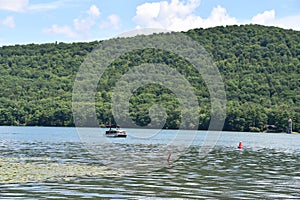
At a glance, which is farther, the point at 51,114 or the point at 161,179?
the point at 51,114

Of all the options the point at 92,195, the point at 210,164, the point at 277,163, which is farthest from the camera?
the point at 277,163

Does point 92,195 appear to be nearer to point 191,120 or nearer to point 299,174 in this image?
point 299,174

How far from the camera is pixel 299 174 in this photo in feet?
139

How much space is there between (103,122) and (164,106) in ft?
72.5

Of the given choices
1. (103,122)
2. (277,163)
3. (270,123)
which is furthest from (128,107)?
(277,163)

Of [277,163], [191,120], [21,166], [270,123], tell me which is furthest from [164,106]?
[21,166]

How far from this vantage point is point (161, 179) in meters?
36.4

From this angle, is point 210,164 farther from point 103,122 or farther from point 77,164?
point 103,122

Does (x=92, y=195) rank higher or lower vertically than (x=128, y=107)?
lower

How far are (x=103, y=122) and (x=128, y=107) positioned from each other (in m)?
12.7

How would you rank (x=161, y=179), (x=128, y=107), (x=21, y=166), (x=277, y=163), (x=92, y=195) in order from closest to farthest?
(x=92, y=195)
(x=161, y=179)
(x=21, y=166)
(x=277, y=163)
(x=128, y=107)

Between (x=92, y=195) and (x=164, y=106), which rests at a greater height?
(x=164, y=106)

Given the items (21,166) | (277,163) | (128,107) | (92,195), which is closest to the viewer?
(92,195)

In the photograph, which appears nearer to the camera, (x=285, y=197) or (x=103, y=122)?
(x=285, y=197)
